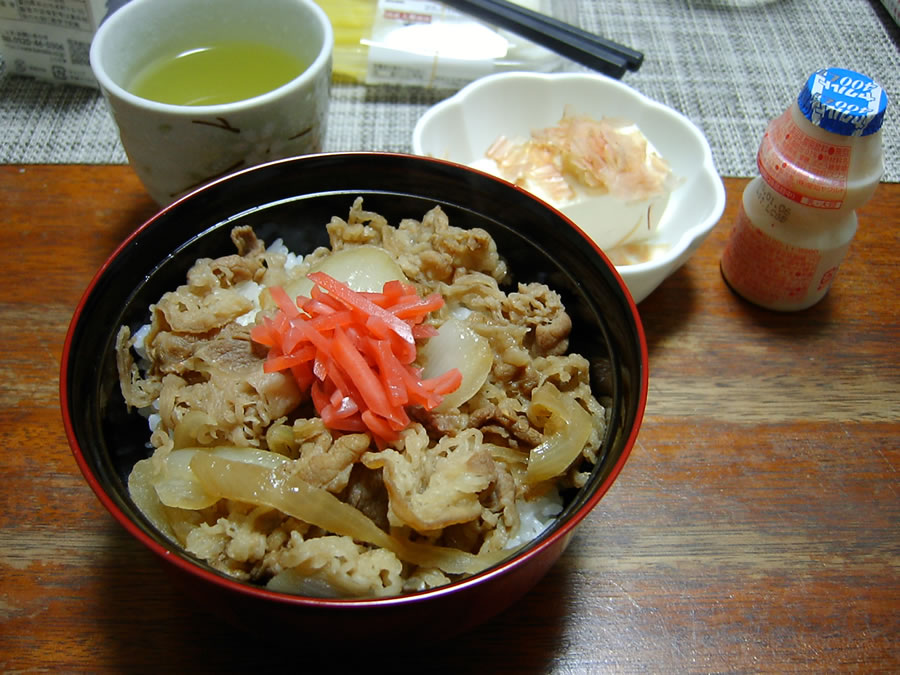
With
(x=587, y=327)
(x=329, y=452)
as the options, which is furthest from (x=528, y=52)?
(x=329, y=452)

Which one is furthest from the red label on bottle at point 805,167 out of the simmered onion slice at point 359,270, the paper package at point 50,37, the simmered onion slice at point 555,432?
the paper package at point 50,37

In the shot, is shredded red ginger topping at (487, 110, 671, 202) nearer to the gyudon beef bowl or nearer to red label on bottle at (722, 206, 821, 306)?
red label on bottle at (722, 206, 821, 306)

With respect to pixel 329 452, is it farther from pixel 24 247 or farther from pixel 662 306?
pixel 24 247

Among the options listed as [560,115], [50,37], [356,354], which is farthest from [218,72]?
[356,354]

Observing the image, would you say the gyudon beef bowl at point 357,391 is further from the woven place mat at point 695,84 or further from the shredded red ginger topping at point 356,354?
the woven place mat at point 695,84

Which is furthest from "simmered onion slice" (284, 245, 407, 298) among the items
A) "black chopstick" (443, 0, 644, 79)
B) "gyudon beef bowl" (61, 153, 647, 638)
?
"black chopstick" (443, 0, 644, 79)

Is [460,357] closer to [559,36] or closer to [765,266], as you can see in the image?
[765,266]
